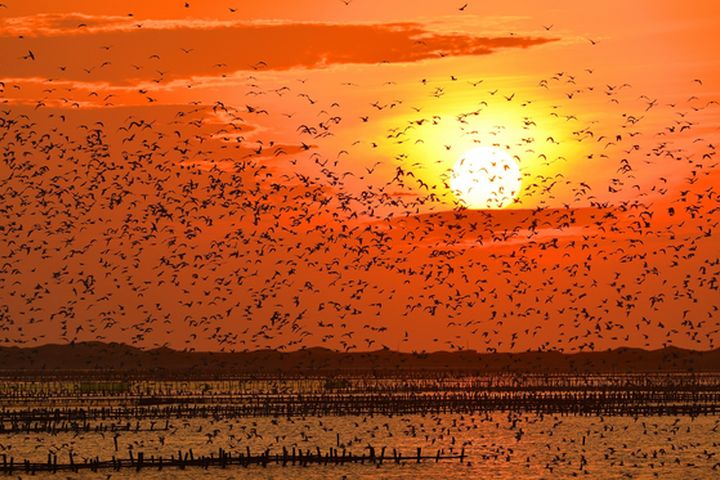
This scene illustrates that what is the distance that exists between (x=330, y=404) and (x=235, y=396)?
21474 millimetres

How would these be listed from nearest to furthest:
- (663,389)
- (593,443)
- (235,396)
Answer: (593,443)
(235,396)
(663,389)

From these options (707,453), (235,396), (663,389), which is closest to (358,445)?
(707,453)

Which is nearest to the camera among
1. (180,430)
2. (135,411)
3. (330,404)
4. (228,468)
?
(228,468)

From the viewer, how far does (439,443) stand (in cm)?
10250

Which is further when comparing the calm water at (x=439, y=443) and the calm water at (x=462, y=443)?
the calm water at (x=462, y=443)

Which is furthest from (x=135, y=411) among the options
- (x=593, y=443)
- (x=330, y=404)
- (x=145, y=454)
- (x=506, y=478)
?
(x=506, y=478)

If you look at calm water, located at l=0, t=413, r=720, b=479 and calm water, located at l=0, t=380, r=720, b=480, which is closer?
calm water, located at l=0, t=380, r=720, b=480

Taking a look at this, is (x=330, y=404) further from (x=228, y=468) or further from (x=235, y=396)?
(x=228, y=468)

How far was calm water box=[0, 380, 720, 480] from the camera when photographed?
3236 inches

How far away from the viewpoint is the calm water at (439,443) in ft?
270

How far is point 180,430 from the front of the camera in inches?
4515

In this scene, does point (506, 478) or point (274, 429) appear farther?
point (274, 429)

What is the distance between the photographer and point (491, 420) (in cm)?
12744

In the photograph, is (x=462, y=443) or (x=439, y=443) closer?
(x=462, y=443)
